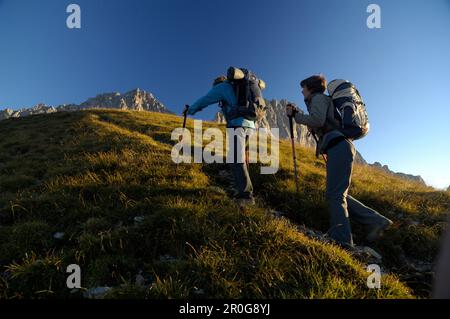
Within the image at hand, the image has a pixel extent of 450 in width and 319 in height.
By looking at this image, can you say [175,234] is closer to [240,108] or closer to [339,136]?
[240,108]

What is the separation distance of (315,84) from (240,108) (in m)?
1.86

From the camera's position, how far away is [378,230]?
245 inches

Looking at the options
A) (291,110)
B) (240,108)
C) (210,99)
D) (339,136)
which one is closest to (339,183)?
(339,136)

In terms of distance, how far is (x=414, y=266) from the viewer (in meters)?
5.66

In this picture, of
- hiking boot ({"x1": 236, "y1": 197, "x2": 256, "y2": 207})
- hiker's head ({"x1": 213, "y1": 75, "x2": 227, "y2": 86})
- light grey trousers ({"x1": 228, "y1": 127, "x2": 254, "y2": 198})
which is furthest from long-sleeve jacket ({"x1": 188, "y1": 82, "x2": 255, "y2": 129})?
hiking boot ({"x1": 236, "y1": 197, "x2": 256, "y2": 207})

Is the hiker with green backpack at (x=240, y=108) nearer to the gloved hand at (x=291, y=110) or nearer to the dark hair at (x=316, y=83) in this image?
the gloved hand at (x=291, y=110)

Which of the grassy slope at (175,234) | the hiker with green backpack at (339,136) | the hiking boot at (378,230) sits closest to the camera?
the grassy slope at (175,234)

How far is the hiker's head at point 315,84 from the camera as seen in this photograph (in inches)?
248

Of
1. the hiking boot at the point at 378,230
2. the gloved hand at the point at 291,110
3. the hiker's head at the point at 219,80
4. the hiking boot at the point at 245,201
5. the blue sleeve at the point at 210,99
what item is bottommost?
the hiking boot at the point at 378,230

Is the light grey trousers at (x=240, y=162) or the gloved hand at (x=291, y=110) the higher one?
the gloved hand at (x=291, y=110)

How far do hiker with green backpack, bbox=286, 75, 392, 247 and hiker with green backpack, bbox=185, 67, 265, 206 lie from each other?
138cm

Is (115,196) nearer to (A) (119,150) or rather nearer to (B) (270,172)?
(A) (119,150)

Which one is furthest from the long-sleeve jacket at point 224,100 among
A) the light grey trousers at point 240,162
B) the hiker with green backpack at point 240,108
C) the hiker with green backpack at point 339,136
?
the hiker with green backpack at point 339,136

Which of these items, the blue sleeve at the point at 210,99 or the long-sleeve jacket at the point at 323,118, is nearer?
the long-sleeve jacket at the point at 323,118
